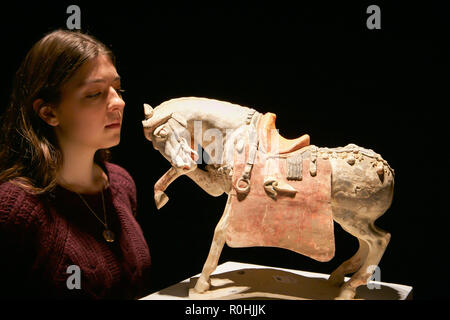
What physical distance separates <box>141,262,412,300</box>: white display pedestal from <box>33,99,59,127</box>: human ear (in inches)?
34.2

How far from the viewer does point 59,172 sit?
1.82m

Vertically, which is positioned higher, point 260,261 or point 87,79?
point 87,79

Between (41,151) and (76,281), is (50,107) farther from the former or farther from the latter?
(76,281)

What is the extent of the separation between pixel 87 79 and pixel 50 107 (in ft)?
0.56

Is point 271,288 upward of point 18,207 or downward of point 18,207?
downward

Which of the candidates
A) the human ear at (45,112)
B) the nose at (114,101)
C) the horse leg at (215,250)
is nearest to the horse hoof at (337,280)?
the horse leg at (215,250)

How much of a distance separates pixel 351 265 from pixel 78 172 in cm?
136

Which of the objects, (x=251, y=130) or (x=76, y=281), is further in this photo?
(x=251, y=130)

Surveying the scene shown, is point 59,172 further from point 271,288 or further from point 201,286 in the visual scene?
point 271,288

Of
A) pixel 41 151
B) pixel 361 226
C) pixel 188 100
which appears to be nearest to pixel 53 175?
pixel 41 151

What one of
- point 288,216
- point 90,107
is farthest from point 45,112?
point 288,216

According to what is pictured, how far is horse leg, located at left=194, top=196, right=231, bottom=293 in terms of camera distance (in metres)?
2.10

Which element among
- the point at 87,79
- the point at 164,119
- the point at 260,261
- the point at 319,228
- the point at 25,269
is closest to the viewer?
the point at 25,269

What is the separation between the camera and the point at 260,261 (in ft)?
9.62
